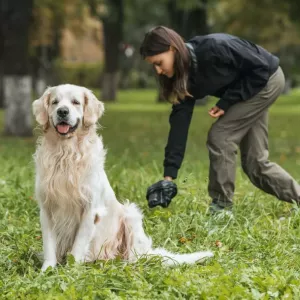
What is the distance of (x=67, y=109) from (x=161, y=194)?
4.23 ft

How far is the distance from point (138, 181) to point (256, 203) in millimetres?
1459

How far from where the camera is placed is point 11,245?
585cm

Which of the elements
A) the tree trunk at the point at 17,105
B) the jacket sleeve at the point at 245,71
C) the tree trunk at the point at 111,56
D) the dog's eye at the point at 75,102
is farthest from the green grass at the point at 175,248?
the tree trunk at the point at 111,56

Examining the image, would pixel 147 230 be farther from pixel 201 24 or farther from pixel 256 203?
pixel 201 24

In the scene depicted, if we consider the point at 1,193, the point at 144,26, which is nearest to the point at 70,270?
the point at 1,193

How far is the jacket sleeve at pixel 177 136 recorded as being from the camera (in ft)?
21.2

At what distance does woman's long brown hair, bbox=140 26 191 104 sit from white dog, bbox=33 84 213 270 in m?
0.88

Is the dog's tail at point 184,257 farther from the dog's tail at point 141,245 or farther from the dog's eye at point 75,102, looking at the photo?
the dog's eye at point 75,102

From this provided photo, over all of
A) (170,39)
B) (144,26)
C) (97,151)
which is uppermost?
(170,39)

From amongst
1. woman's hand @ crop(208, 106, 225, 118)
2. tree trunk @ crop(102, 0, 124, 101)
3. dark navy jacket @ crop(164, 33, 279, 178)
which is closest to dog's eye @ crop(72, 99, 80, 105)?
dark navy jacket @ crop(164, 33, 279, 178)

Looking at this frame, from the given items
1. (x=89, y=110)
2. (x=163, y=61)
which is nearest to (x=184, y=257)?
(x=89, y=110)

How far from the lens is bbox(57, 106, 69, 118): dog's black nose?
16.8 feet

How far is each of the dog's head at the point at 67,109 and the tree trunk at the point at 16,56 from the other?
35.1ft

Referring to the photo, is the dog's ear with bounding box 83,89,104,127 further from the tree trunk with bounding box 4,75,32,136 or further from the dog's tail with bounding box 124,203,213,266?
the tree trunk with bounding box 4,75,32,136
